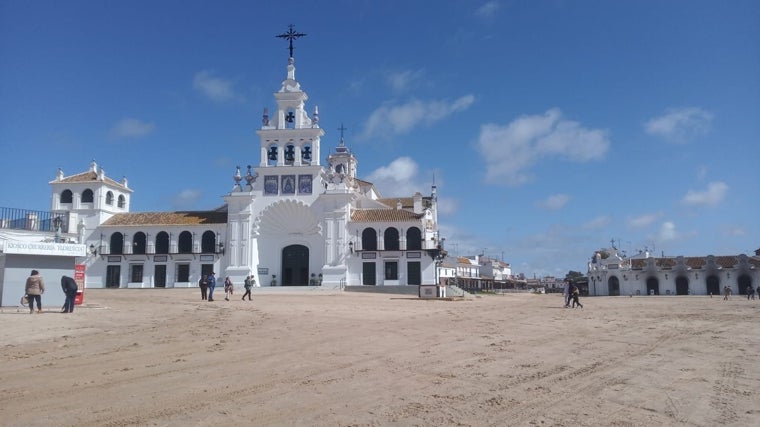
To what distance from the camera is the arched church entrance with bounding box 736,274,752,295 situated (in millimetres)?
58594

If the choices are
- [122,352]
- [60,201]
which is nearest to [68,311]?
[122,352]

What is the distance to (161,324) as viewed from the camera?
51.0 ft

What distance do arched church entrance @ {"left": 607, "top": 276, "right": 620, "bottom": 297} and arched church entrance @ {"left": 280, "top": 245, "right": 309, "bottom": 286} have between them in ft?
119

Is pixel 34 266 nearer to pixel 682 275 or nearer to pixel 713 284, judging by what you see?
pixel 682 275

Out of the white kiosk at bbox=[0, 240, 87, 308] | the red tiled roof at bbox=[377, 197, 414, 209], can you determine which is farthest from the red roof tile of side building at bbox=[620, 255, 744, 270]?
the white kiosk at bbox=[0, 240, 87, 308]

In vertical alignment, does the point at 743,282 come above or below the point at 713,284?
above

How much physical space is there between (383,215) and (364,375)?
37200mm

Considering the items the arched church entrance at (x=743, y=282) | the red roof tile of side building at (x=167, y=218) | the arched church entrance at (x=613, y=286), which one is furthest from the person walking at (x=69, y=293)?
the arched church entrance at (x=743, y=282)

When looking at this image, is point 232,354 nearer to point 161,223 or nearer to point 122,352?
point 122,352

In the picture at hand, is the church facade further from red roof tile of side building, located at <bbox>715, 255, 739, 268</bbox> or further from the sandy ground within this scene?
red roof tile of side building, located at <bbox>715, 255, 739, 268</bbox>

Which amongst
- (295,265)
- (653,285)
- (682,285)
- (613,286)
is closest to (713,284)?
(682,285)

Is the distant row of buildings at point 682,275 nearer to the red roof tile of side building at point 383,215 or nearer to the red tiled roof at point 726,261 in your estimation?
the red tiled roof at point 726,261

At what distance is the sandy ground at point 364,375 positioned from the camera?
685 centimetres

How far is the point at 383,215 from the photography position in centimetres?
4616
